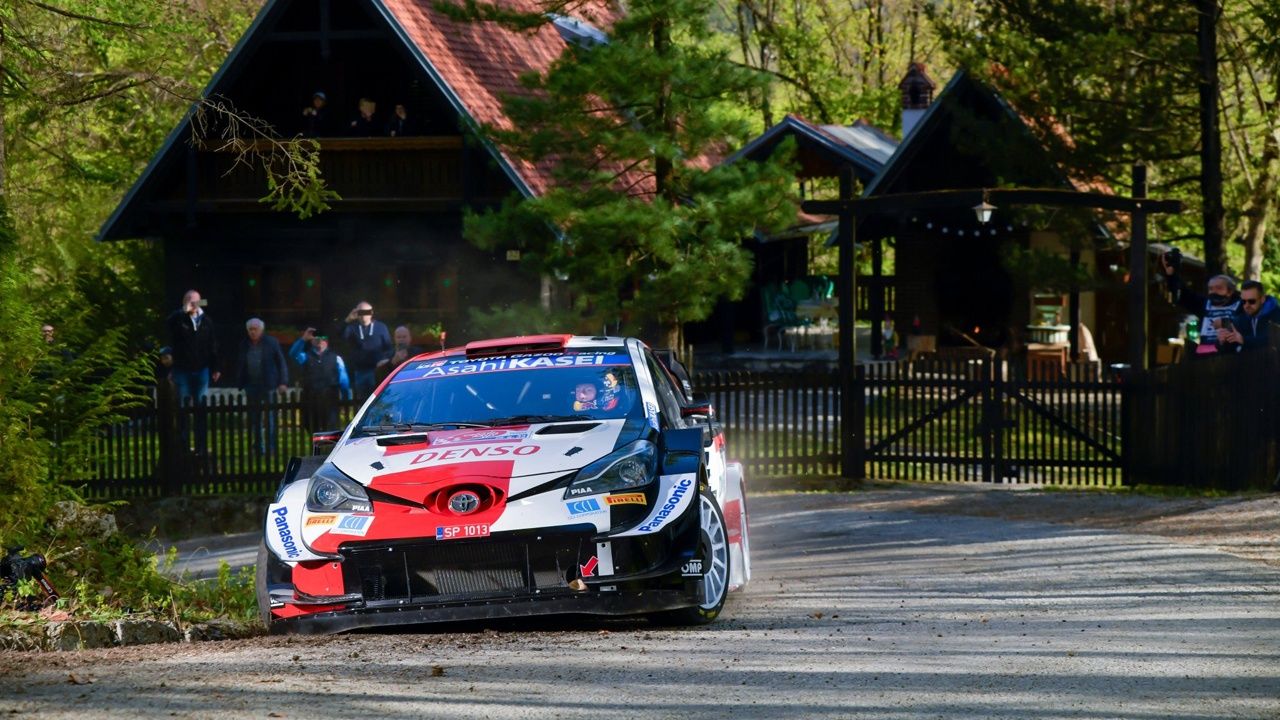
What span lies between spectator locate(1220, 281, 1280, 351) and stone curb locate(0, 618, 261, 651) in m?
9.91

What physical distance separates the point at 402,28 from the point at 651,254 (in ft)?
27.9

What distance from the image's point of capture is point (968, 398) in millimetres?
17672

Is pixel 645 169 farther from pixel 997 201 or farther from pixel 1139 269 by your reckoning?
pixel 1139 269

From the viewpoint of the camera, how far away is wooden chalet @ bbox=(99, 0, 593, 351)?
91.0 ft

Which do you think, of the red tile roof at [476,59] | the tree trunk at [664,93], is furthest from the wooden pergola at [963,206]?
the red tile roof at [476,59]

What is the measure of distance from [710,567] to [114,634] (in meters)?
3.13

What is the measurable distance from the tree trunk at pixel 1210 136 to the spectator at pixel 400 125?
12.7 metres

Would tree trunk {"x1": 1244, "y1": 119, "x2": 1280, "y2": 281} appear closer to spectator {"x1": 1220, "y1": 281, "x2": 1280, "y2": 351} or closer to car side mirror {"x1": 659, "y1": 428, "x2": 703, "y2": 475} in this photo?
spectator {"x1": 1220, "y1": 281, "x2": 1280, "y2": 351}

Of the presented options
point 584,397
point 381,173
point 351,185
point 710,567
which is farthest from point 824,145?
point 710,567

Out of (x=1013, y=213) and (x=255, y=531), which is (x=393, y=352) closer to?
(x=255, y=531)

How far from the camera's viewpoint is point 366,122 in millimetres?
28938

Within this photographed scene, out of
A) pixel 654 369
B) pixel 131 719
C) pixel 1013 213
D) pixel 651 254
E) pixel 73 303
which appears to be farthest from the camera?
pixel 1013 213

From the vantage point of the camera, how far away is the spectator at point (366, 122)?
28.6 meters

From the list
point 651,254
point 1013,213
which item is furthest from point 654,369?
point 1013,213
